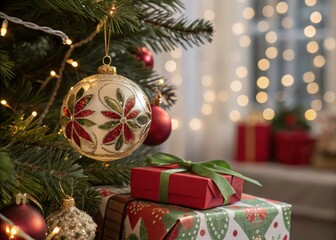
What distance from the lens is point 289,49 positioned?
8.64 feet

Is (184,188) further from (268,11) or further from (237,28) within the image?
(268,11)

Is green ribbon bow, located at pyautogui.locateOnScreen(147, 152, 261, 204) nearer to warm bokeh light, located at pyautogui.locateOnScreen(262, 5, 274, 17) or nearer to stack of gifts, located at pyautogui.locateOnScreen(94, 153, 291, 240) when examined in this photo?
stack of gifts, located at pyautogui.locateOnScreen(94, 153, 291, 240)

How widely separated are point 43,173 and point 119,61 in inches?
11.1

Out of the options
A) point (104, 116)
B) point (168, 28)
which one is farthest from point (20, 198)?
point (168, 28)

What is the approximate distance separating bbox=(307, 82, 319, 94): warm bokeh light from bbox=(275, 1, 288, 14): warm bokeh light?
1.17 ft

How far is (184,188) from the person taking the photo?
0.75 meters

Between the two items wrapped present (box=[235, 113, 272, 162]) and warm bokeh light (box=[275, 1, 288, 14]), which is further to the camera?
warm bokeh light (box=[275, 1, 288, 14])

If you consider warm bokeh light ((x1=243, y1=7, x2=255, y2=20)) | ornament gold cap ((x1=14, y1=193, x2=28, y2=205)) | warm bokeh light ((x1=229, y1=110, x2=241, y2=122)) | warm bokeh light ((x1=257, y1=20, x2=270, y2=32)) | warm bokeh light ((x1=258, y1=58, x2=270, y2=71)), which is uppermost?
warm bokeh light ((x1=243, y1=7, x2=255, y2=20))

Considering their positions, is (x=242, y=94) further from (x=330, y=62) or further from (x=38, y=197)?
(x=38, y=197)

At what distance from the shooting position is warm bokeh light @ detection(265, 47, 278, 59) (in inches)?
105

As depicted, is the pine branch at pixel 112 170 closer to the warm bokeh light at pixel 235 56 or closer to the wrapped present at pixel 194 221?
the wrapped present at pixel 194 221

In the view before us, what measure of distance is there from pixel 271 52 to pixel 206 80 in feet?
1.24

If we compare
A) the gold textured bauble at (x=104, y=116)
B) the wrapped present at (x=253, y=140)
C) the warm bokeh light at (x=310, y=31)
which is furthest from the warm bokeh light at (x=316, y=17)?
the gold textured bauble at (x=104, y=116)

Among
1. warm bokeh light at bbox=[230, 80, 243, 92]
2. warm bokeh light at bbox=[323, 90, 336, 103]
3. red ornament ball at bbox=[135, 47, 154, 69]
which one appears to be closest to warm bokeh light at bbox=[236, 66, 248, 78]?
warm bokeh light at bbox=[230, 80, 243, 92]
